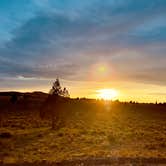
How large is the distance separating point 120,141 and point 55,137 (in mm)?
5407

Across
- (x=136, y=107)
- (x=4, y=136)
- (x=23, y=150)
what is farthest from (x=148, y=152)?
(x=136, y=107)

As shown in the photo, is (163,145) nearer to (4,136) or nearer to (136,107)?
(4,136)

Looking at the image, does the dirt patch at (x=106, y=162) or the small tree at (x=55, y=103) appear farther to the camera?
the small tree at (x=55, y=103)

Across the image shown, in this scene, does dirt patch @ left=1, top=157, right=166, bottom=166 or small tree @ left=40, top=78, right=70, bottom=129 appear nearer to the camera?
dirt patch @ left=1, top=157, right=166, bottom=166

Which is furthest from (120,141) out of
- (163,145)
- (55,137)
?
(55,137)

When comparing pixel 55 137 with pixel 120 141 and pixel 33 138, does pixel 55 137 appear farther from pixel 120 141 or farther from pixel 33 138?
pixel 120 141

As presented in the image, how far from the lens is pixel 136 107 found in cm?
8181

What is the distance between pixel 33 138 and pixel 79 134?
4.23 m

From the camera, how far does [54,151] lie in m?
25.5

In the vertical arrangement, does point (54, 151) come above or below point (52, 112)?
below

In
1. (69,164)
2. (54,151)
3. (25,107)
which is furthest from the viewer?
(25,107)

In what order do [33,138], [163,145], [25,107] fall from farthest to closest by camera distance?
[25,107] → [33,138] → [163,145]

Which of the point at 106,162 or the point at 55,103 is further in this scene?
the point at 55,103

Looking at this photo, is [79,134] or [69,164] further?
[79,134]
